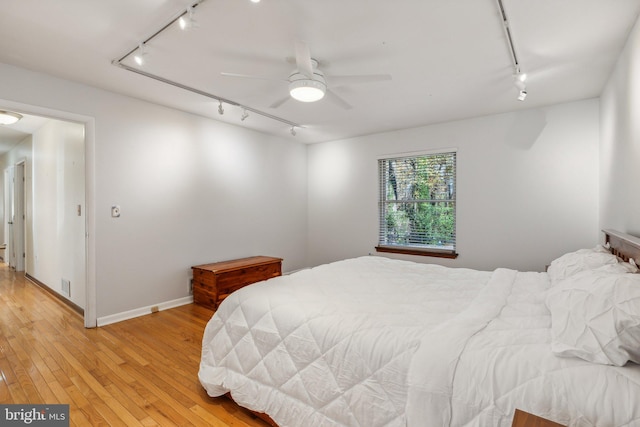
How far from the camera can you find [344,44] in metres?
2.32

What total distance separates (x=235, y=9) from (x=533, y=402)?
2.48 metres

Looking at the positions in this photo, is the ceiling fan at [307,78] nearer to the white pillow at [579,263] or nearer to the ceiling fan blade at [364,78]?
the ceiling fan blade at [364,78]

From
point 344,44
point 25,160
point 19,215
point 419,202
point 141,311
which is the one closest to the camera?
point 344,44

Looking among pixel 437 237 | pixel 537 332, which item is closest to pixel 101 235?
pixel 537 332

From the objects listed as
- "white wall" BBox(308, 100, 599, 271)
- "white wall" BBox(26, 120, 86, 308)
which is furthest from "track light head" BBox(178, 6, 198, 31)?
"white wall" BBox(308, 100, 599, 271)

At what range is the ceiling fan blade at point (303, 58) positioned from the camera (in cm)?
205

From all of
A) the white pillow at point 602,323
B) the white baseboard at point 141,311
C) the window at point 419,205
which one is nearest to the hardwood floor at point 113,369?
the white baseboard at point 141,311

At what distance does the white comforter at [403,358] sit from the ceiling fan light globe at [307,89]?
1515mm

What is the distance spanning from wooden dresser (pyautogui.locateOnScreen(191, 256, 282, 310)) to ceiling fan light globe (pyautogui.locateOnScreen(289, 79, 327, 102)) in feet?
7.66

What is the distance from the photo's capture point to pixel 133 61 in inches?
102

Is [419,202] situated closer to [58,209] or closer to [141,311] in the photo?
[141,311]

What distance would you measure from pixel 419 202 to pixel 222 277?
9.81 feet

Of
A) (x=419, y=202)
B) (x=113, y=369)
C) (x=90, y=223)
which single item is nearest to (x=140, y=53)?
(x=90, y=223)

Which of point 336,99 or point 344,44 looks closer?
point 344,44
